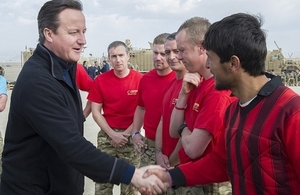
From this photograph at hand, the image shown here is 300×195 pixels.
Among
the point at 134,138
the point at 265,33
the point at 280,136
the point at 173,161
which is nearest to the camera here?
the point at 280,136

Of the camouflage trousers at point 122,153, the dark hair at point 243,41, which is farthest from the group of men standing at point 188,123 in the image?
the camouflage trousers at point 122,153

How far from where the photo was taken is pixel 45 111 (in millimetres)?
2367

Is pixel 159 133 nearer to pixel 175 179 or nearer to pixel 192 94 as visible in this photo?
pixel 192 94

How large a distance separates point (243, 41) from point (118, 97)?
3.28m

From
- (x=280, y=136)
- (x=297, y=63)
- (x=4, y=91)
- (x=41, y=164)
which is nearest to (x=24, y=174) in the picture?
(x=41, y=164)

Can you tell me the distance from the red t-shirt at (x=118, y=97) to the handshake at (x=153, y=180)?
2354mm

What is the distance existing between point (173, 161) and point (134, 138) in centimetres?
117

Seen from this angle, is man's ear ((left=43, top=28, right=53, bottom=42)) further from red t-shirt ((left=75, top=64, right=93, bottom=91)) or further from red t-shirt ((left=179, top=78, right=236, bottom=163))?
red t-shirt ((left=75, top=64, right=93, bottom=91))

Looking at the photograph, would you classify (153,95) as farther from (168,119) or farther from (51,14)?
(51,14)

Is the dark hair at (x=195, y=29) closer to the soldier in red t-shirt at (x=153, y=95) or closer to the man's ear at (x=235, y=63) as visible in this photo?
the man's ear at (x=235, y=63)

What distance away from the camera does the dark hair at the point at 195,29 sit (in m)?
3.00

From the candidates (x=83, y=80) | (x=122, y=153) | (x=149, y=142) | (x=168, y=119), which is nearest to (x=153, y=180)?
(x=168, y=119)

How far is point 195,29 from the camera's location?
9.91ft

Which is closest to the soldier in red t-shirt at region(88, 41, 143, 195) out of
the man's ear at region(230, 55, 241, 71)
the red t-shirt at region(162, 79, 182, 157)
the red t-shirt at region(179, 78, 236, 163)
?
the red t-shirt at region(162, 79, 182, 157)
